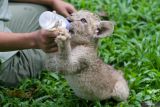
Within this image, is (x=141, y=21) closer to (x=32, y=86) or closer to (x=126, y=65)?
(x=126, y=65)

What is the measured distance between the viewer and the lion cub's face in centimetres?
516

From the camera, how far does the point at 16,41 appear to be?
4.95 meters

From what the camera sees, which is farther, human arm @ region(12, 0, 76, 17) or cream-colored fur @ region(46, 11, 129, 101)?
human arm @ region(12, 0, 76, 17)

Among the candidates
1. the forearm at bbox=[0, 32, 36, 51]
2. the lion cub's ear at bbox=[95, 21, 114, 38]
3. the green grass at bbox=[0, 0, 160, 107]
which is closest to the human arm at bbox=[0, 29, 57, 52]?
the forearm at bbox=[0, 32, 36, 51]

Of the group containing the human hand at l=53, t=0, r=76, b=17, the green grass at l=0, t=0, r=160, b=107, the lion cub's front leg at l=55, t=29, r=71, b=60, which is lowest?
the green grass at l=0, t=0, r=160, b=107

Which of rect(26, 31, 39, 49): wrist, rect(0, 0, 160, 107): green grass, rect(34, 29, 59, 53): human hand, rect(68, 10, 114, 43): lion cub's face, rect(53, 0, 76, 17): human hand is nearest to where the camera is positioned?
rect(34, 29, 59, 53): human hand

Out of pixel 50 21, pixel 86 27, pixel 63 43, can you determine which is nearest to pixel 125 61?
pixel 86 27

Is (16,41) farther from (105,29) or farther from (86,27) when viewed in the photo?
(105,29)

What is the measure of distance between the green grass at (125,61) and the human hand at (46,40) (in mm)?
1015

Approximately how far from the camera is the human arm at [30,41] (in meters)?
4.67

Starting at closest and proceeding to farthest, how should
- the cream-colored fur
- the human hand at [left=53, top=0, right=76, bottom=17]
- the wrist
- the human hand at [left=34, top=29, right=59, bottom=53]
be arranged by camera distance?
the human hand at [left=34, top=29, right=59, bottom=53] → the wrist → the cream-colored fur → the human hand at [left=53, top=0, right=76, bottom=17]

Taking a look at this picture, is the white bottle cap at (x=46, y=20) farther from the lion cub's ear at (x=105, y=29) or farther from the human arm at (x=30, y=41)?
the lion cub's ear at (x=105, y=29)

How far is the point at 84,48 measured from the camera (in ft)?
17.3

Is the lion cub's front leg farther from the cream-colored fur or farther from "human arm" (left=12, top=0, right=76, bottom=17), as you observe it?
"human arm" (left=12, top=0, right=76, bottom=17)
